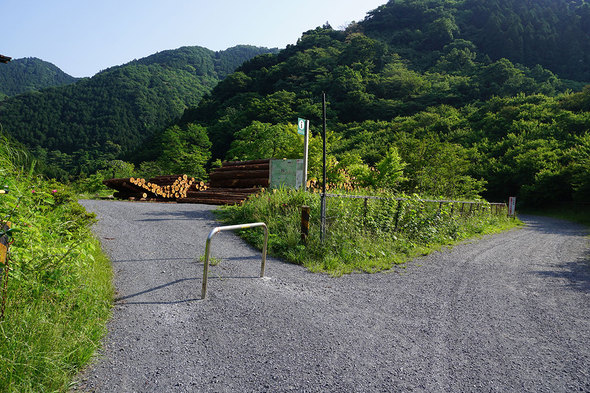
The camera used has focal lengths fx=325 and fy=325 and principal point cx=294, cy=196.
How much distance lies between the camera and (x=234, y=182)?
48.5 feet

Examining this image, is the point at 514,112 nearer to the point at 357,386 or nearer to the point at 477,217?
the point at 477,217

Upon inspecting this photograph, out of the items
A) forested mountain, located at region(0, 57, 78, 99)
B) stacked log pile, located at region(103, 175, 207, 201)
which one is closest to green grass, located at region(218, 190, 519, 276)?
stacked log pile, located at region(103, 175, 207, 201)

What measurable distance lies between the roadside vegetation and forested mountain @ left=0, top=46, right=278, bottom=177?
5860 cm

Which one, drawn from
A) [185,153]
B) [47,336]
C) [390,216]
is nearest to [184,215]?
[390,216]

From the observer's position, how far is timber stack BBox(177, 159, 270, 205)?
1292cm

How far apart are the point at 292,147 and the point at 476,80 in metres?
73.9

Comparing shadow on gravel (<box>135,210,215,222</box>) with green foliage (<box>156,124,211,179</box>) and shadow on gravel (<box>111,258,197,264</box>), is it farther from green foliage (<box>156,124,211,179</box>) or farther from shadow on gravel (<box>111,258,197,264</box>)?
green foliage (<box>156,124,211,179</box>)

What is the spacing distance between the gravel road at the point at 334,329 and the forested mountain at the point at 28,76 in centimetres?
13240

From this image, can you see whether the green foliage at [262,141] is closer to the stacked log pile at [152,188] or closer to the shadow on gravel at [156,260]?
the stacked log pile at [152,188]

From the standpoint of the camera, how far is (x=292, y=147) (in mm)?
15414

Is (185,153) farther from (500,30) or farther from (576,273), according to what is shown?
(500,30)

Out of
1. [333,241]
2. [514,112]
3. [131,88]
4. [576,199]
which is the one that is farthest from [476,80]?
[131,88]

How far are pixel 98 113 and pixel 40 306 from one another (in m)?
94.0

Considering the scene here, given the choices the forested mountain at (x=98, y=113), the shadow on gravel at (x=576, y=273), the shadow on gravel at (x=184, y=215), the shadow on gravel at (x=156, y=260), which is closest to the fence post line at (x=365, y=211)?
the shadow on gravel at (x=576, y=273)
